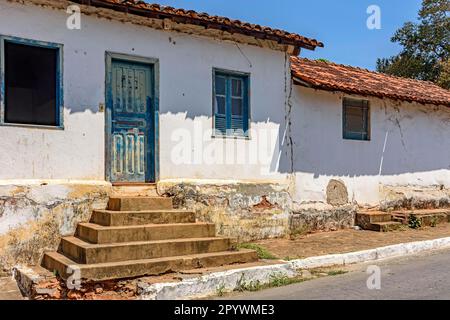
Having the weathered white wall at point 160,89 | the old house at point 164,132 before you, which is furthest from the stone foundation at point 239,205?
the weathered white wall at point 160,89

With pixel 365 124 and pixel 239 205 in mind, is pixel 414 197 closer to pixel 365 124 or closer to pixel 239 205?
pixel 365 124

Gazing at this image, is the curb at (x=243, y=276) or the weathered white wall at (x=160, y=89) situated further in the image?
the weathered white wall at (x=160, y=89)

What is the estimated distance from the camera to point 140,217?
6.90 m

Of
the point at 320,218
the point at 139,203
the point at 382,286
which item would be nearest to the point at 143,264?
the point at 139,203

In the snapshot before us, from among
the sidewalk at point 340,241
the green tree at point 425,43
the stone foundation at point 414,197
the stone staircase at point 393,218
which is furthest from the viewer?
the green tree at point 425,43

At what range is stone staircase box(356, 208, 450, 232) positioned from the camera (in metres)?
10.6

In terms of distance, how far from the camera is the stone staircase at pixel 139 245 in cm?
586

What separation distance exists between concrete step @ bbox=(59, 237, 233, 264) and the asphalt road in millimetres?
1078

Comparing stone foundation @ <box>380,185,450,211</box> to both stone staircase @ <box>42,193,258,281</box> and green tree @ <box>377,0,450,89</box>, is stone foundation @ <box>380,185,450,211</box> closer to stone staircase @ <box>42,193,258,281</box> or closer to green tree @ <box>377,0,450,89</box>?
stone staircase @ <box>42,193,258,281</box>

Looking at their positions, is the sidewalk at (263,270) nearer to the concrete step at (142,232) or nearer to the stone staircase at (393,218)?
the stone staircase at (393,218)

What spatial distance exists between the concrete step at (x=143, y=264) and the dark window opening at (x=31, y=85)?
6.86 feet

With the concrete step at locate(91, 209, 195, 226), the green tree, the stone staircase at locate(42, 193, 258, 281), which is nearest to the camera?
the stone staircase at locate(42, 193, 258, 281)

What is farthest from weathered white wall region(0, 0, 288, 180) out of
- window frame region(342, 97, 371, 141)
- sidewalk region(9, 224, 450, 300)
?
window frame region(342, 97, 371, 141)

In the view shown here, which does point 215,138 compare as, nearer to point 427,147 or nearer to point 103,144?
point 103,144
